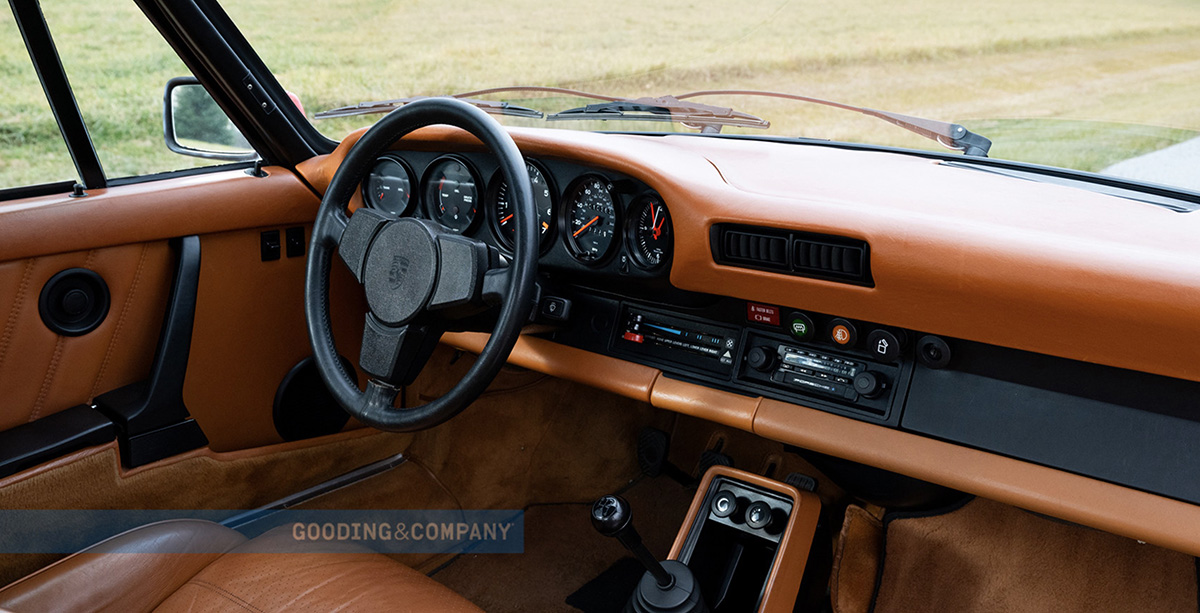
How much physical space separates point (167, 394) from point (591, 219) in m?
1.10

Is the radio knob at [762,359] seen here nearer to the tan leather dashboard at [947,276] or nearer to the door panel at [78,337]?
the tan leather dashboard at [947,276]

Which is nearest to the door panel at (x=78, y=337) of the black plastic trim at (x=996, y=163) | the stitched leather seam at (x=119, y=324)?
the stitched leather seam at (x=119, y=324)

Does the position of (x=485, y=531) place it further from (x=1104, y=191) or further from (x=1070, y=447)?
(x=1104, y=191)

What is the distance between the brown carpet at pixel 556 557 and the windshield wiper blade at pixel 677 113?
1198 millimetres

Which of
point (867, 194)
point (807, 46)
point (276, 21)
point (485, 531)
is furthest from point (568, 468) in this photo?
point (276, 21)

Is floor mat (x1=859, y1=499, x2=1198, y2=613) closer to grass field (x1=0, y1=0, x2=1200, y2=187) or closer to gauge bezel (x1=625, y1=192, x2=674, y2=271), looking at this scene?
grass field (x1=0, y1=0, x2=1200, y2=187)

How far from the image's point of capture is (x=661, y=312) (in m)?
1.96

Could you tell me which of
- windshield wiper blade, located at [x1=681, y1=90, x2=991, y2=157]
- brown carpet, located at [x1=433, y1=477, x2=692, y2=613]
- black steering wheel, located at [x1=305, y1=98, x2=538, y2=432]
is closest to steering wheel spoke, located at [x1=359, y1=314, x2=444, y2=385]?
black steering wheel, located at [x1=305, y1=98, x2=538, y2=432]

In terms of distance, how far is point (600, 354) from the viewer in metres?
2.02

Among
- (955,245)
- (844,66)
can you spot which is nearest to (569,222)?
(955,245)

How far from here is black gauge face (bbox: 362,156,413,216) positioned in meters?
2.15

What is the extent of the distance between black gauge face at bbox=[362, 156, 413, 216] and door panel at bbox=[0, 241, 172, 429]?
52 cm

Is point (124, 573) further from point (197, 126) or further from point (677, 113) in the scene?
point (677, 113)

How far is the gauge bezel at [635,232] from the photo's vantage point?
1765mm
